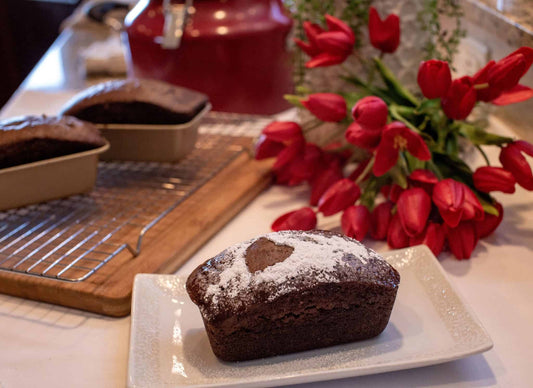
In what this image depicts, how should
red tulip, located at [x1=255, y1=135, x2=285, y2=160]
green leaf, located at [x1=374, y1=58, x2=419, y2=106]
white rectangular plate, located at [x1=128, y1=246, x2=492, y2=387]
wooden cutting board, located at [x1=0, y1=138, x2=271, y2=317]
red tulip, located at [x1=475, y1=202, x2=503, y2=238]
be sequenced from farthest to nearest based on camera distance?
red tulip, located at [x1=255, y1=135, x2=285, y2=160], green leaf, located at [x1=374, y1=58, x2=419, y2=106], red tulip, located at [x1=475, y1=202, x2=503, y2=238], wooden cutting board, located at [x1=0, y1=138, x2=271, y2=317], white rectangular plate, located at [x1=128, y1=246, x2=492, y2=387]

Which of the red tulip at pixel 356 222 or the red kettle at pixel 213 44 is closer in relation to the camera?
the red tulip at pixel 356 222

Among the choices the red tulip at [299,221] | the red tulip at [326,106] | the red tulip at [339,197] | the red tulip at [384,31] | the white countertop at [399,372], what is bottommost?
the white countertop at [399,372]

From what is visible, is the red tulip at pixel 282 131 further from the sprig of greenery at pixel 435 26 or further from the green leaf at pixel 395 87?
the sprig of greenery at pixel 435 26

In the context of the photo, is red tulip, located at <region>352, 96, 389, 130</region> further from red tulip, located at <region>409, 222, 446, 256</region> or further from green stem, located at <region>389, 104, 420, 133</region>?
red tulip, located at <region>409, 222, 446, 256</region>

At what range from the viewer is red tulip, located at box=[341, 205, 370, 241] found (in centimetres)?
96

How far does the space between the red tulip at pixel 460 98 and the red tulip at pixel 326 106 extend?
184mm

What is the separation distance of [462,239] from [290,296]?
1.28ft

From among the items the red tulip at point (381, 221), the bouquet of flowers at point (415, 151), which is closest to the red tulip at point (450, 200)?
the bouquet of flowers at point (415, 151)

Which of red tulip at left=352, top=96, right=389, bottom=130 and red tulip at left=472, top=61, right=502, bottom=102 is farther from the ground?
red tulip at left=472, top=61, right=502, bottom=102

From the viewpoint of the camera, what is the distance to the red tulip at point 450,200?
89 centimetres

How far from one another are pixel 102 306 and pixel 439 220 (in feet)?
1.86

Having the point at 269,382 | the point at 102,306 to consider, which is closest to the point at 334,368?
the point at 269,382

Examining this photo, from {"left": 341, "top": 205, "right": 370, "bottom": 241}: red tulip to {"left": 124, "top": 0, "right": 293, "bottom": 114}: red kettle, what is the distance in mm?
606

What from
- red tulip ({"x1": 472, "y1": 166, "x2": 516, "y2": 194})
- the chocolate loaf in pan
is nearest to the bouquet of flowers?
red tulip ({"x1": 472, "y1": 166, "x2": 516, "y2": 194})
